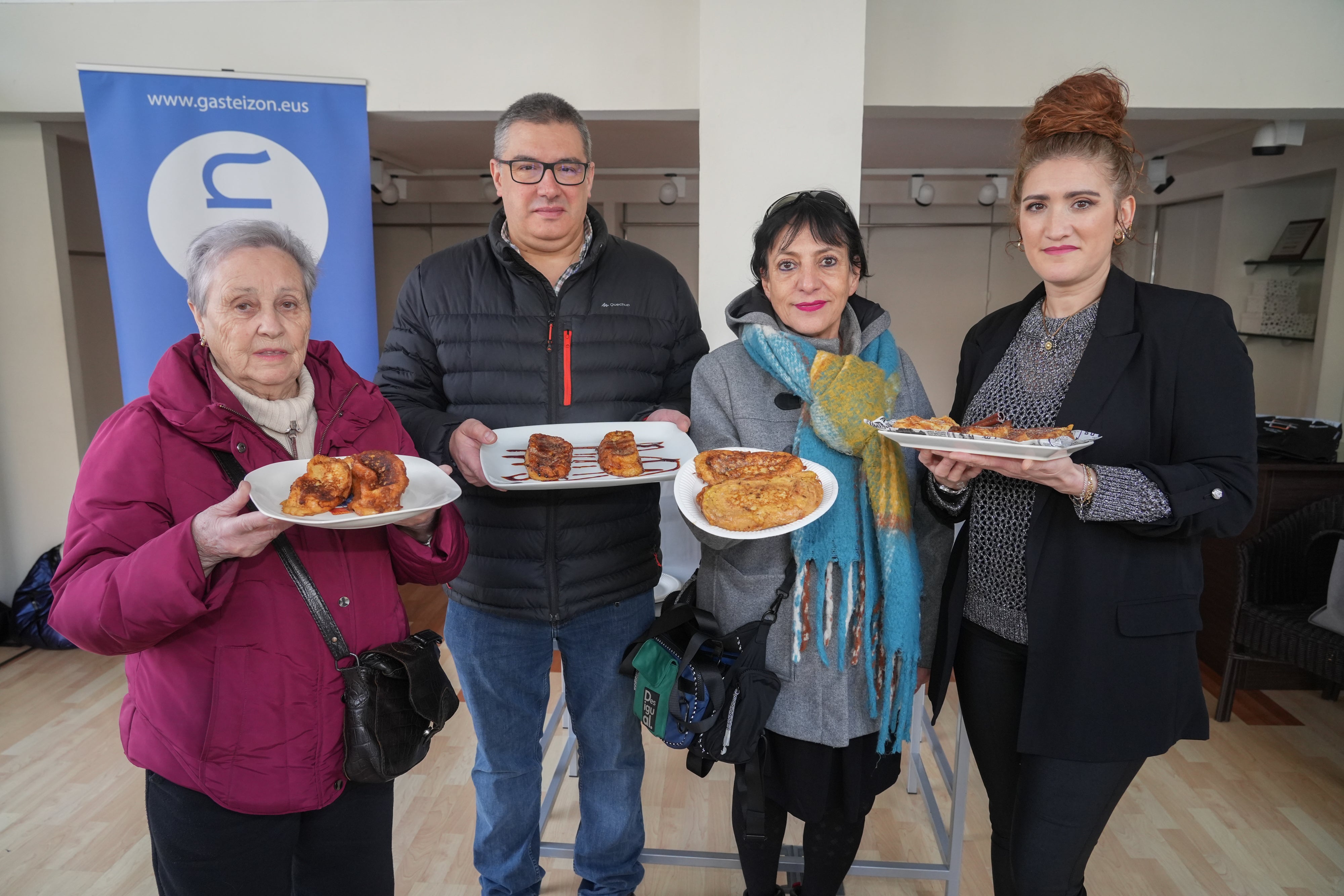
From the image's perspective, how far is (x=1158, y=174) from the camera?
5.66 metres

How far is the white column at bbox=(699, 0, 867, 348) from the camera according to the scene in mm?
3225

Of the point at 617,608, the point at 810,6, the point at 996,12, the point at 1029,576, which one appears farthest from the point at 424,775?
the point at 996,12

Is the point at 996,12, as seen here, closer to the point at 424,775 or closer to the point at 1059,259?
the point at 1059,259

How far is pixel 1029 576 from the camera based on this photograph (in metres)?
1.53

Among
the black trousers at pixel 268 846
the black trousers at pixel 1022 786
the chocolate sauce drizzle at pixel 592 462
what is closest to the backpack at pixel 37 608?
the black trousers at pixel 268 846

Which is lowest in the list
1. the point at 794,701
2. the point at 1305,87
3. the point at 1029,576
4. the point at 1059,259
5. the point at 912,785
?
the point at 912,785

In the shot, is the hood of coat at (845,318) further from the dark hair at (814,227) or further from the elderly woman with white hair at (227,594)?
the elderly woman with white hair at (227,594)

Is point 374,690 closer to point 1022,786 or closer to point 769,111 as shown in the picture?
point 1022,786

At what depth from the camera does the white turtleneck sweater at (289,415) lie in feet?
4.61

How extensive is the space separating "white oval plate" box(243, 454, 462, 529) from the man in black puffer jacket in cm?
28

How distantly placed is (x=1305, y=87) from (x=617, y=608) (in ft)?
12.9

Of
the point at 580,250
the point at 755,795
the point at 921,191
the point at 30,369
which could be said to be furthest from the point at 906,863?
the point at 921,191

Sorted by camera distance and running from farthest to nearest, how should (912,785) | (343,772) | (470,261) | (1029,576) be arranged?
(912,785) < (470,261) < (1029,576) < (343,772)

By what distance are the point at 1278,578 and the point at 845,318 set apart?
2.95 metres
